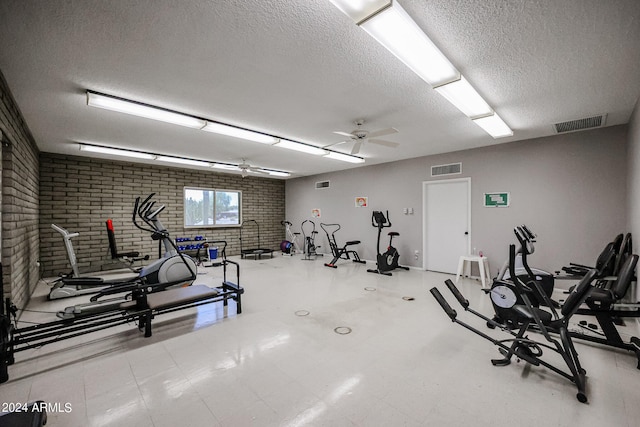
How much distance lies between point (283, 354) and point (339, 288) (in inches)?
98.2

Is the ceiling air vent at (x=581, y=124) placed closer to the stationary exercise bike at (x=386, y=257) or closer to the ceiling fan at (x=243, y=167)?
the stationary exercise bike at (x=386, y=257)

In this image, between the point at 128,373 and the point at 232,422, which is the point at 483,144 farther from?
the point at 128,373

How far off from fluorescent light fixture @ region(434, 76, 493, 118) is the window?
7.63m

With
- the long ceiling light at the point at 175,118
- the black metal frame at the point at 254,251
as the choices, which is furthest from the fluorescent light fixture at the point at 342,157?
the black metal frame at the point at 254,251

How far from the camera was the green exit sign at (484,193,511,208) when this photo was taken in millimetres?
5316

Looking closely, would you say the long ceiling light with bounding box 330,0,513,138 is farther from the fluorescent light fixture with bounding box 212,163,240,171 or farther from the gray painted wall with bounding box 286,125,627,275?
the fluorescent light fixture with bounding box 212,163,240,171

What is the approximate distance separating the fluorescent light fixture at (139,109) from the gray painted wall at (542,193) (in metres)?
5.12

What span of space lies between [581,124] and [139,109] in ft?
21.0

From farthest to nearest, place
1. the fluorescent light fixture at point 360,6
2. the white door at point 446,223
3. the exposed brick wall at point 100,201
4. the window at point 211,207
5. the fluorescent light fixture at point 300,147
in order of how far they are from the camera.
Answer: the window at point 211,207 → the exposed brick wall at point 100,201 → the white door at point 446,223 → the fluorescent light fixture at point 300,147 → the fluorescent light fixture at point 360,6

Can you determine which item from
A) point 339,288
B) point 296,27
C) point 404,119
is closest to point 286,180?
point 339,288

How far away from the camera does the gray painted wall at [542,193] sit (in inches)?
170

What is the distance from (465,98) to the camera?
3.12 metres

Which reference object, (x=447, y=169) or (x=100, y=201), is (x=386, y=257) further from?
(x=100, y=201)

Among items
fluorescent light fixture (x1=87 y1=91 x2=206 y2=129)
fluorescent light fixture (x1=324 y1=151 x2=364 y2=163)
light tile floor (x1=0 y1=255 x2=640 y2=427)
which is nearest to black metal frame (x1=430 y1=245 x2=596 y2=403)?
light tile floor (x1=0 y1=255 x2=640 y2=427)
